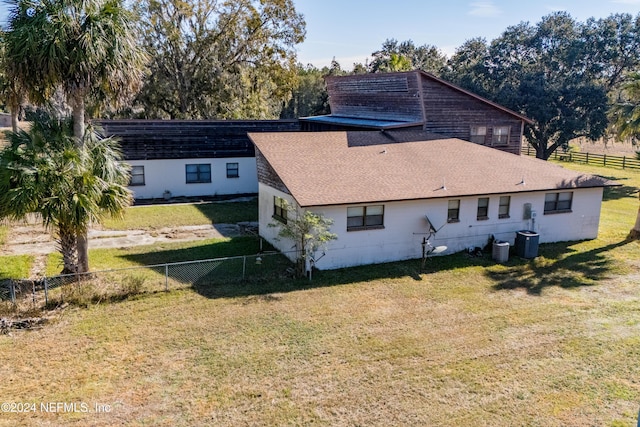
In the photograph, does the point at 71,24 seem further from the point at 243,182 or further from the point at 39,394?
the point at 243,182

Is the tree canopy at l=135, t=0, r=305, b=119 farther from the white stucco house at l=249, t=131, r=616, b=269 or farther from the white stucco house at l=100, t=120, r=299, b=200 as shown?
the white stucco house at l=249, t=131, r=616, b=269

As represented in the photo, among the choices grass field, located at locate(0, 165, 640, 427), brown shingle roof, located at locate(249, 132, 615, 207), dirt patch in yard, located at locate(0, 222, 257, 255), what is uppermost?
brown shingle roof, located at locate(249, 132, 615, 207)

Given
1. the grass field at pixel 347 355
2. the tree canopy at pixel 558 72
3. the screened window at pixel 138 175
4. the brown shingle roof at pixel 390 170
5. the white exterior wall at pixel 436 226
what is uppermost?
the tree canopy at pixel 558 72

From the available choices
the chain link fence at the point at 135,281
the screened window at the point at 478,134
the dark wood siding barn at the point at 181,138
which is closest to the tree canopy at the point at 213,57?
the dark wood siding barn at the point at 181,138

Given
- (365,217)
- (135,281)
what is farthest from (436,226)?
(135,281)

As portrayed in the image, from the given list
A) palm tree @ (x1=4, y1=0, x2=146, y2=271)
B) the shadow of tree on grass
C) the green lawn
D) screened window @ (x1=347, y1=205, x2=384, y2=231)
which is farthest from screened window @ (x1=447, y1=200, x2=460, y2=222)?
the green lawn

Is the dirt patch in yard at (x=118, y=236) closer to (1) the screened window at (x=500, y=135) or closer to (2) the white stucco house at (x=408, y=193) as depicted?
(2) the white stucco house at (x=408, y=193)

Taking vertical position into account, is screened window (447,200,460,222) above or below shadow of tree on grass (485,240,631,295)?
above
